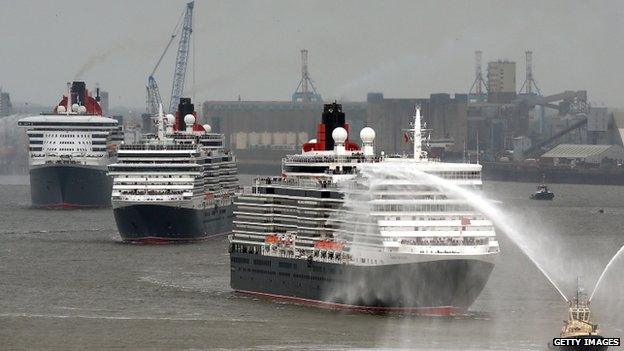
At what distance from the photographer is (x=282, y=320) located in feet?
310

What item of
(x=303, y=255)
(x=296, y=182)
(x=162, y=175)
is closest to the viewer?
(x=303, y=255)

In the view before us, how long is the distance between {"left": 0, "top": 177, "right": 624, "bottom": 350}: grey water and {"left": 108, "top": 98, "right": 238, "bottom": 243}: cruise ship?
777 centimetres

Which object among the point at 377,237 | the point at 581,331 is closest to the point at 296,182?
the point at 377,237

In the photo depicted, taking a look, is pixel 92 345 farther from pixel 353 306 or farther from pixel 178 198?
pixel 178 198

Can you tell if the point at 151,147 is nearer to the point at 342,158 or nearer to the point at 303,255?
the point at 342,158

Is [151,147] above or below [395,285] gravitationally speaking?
above

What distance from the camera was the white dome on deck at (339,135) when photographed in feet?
347

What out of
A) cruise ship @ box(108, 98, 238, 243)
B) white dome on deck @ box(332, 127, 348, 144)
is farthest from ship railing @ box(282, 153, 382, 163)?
cruise ship @ box(108, 98, 238, 243)

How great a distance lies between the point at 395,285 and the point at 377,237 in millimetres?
2545

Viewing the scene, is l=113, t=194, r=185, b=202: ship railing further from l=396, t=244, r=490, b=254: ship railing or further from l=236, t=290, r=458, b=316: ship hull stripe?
l=396, t=244, r=490, b=254: ship railing

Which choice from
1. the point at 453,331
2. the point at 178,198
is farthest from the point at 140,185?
the point at 453,331

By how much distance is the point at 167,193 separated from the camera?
153 m

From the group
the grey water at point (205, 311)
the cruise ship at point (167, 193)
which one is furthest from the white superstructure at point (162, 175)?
the grey water at point (205, 311)

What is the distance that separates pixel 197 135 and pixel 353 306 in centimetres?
7205
